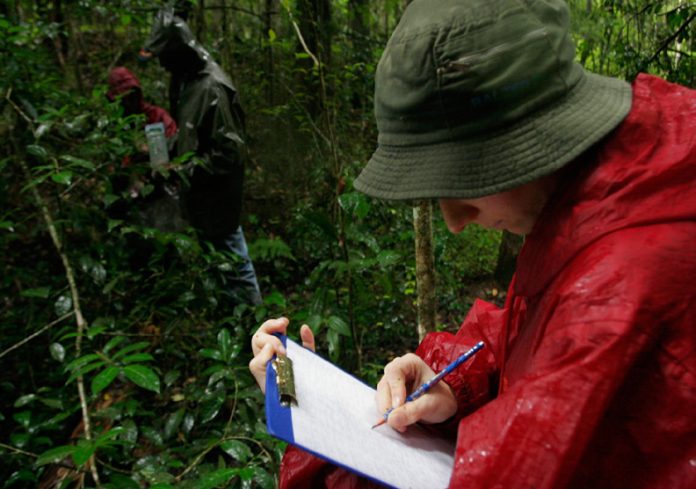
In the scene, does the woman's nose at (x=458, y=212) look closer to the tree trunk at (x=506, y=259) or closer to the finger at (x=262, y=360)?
the finger at (x=262, y=360)

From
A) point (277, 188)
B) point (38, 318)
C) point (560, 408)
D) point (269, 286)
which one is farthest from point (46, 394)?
point (277, 188)

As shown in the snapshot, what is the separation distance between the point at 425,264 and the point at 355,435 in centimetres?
151

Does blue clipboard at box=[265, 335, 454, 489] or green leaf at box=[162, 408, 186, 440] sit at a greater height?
blue clipboard at box=[265, 335, 454, 489]

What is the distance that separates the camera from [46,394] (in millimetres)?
2678

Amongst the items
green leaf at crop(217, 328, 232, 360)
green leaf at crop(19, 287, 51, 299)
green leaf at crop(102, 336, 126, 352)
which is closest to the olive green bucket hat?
green leaf at crop(102, 336, 126, 352)

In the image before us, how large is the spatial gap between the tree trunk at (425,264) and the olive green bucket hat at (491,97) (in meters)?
1.44

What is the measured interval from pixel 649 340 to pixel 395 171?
0.45 meters

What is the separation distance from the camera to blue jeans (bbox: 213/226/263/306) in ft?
12.1

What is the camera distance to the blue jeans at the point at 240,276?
3.68 meters

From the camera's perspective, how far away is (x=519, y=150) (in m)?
0.76

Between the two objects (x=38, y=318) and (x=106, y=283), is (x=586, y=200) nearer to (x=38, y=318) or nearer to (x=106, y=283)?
(x=106, y=283)

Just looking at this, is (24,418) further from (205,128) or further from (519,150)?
(519,150)

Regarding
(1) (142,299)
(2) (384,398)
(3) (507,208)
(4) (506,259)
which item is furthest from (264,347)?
(4) (506,259)

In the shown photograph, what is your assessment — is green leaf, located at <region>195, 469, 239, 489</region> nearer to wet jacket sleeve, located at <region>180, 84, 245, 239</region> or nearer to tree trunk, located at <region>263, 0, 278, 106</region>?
wet jacket sleeve, located at <region>180, 84, 245, 239</region>
